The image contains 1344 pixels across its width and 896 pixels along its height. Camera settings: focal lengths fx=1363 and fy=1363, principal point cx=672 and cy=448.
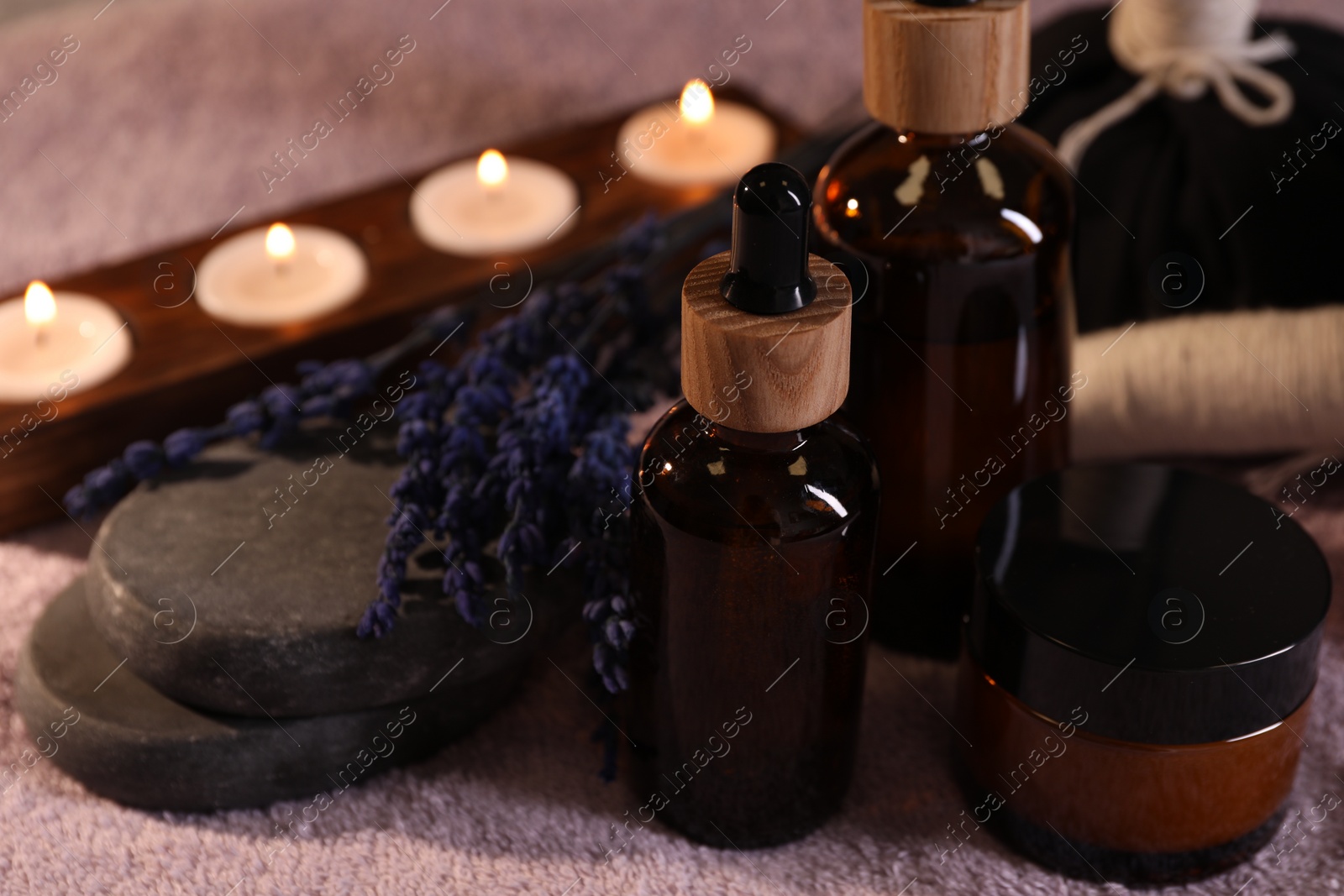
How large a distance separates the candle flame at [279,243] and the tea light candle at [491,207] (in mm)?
68

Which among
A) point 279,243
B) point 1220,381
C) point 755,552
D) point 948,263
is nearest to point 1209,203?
point 1220,381

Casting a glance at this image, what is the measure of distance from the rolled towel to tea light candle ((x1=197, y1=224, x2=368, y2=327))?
0.35 m

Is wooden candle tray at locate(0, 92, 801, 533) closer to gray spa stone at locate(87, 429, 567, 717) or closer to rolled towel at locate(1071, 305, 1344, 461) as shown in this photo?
gray spa stone at locate(87, 429, 567, 717)

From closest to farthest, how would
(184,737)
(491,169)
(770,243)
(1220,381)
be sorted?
(770,243)
(184,737)
(1220,381)
(491,169)

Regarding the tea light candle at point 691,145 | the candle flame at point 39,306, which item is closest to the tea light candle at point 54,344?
the candle flame at point 39,306

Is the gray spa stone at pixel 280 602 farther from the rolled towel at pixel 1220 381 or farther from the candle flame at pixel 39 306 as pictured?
the rolled towel at pixel 1220 381

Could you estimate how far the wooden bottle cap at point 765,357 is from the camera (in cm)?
37

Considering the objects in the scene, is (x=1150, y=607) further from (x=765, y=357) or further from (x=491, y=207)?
(x=491, y=207)

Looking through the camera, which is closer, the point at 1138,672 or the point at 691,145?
the point at 1138,672

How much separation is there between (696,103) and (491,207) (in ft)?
0.40

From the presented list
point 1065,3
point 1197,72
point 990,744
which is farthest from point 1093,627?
point 1065,3

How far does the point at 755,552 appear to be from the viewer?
0.41 m

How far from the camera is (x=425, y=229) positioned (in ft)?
2.30

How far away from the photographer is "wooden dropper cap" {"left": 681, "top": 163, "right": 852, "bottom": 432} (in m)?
0.36
